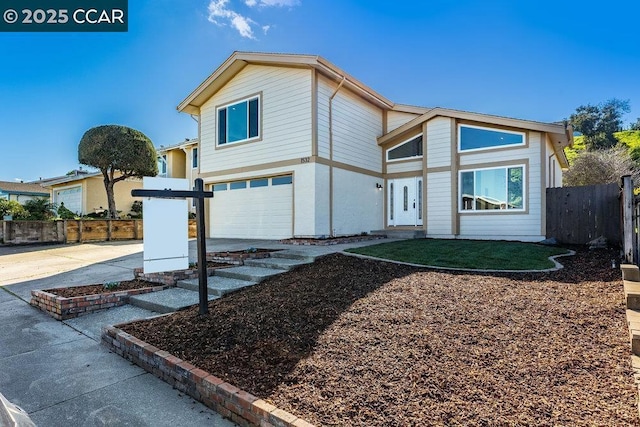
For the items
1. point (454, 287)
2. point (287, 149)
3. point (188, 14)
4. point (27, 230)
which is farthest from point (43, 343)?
point (27, 230)

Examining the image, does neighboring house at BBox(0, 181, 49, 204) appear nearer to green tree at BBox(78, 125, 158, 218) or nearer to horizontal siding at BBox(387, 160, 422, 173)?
green tree at BBox(78, 125, 158, 218)

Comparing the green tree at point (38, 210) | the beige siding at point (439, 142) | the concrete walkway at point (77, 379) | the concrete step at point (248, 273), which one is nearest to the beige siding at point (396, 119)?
the beige siding at point (439, 142)

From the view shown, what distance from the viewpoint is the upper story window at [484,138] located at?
1145cm

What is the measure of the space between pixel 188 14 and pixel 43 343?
31.6ft

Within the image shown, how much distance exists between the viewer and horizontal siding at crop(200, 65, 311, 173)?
11.4 meters

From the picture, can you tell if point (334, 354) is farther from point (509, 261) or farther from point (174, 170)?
point (174, 170)

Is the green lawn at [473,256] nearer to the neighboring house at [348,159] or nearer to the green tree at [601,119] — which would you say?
the neighboring house at [348,159]

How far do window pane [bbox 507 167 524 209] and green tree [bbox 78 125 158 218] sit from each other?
1709 centimetres

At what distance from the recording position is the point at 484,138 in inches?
470

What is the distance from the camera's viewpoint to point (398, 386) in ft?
8.72

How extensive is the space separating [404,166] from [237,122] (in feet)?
23.2

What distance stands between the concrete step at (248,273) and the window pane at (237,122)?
7.56 metres

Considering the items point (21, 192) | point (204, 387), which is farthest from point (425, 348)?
point (21, 192)

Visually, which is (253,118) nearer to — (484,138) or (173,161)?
(484,138)
